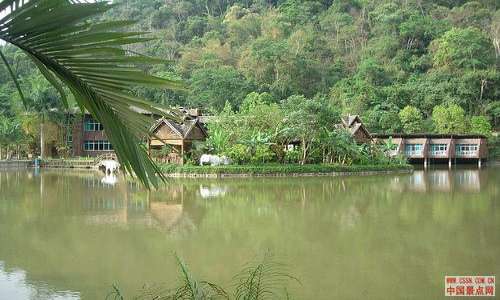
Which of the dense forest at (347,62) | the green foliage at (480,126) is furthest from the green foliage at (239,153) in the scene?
the green foliage at (480,126)

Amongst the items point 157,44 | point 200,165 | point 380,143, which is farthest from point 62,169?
point 157,44

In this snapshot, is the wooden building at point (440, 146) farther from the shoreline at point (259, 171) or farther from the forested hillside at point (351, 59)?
the shoreline at point (259, 171)

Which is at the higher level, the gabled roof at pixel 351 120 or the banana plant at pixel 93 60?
the gabled roof at pixel 351 120

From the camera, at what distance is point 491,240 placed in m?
8.38

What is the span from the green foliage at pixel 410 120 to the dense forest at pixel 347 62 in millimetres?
61

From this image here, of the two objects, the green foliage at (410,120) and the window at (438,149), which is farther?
the green foliage at (410,120)

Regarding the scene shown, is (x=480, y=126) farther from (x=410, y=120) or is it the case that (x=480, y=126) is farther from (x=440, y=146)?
(x=410, y=120)

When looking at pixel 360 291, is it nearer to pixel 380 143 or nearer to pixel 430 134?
pixel 380 143

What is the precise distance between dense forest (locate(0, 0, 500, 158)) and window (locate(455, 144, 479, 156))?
1927 millimetres

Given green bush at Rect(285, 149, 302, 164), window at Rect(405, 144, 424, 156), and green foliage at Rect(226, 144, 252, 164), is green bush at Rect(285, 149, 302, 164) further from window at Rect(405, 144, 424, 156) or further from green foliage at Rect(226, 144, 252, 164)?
window at Rect(405, 144, 424, 156)

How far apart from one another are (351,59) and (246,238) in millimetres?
37825

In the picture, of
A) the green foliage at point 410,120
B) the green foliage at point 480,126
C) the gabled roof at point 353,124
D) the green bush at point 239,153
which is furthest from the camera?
the green foliage at point 410,120

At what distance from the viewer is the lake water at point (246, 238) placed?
19.6 ft

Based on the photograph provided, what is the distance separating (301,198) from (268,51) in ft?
88.3
